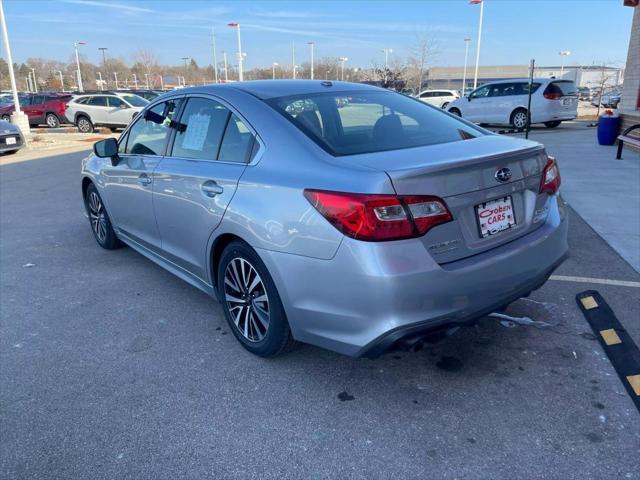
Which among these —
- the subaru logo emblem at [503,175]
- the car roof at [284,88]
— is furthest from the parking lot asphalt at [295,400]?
the car roof at [284,88]

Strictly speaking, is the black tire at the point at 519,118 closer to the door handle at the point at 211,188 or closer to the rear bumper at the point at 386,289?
the rear bumper at the point at 386,289

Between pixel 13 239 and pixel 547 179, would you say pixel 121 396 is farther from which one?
pixel 13 239

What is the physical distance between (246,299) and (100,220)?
294cm

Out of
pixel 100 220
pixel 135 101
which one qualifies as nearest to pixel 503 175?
pixel 100 220

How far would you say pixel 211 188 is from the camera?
3.19 m

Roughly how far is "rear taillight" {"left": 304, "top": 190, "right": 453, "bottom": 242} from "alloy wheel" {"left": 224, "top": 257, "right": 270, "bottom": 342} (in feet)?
2.61

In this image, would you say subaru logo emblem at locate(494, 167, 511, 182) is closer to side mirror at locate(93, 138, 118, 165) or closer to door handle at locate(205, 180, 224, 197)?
door handle at locate(205, 180, 224, 197)

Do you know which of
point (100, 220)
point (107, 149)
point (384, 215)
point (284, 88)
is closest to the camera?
point (384, 215)

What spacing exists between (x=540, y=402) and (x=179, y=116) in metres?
3.07

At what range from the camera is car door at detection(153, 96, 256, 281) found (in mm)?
3141

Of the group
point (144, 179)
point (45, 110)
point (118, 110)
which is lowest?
point (45, 110)

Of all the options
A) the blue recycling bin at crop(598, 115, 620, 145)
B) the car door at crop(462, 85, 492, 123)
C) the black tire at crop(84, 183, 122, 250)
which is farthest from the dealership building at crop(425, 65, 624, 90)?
the black tire at crop(84, 183, 122, 250)

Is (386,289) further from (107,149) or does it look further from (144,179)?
(107,149)

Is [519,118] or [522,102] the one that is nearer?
[522,102]
